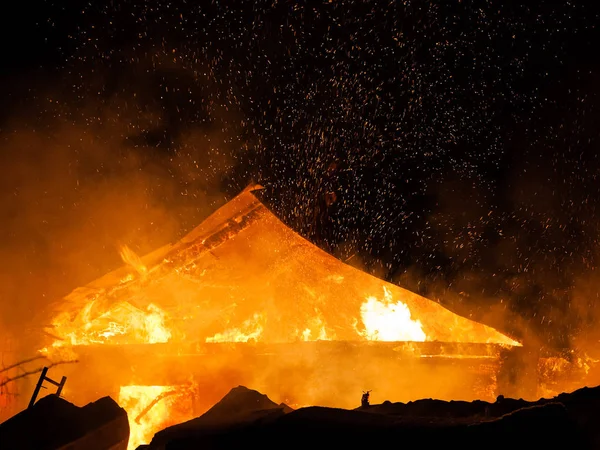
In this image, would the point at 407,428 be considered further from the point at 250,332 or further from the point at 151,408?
the point at 250,332

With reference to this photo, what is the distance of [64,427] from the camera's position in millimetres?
2299

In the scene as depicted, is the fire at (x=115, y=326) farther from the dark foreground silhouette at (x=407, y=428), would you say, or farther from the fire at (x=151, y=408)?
the dark foreground silhouette at (x=407, y=428)

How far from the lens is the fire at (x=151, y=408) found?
4.91 metres

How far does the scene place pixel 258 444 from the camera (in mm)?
1838

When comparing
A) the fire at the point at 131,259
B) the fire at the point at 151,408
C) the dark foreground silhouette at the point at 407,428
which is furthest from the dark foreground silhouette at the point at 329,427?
the fire at the point at 131,259

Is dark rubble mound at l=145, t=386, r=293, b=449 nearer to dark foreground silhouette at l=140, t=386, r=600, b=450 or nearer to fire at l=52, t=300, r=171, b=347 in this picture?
dark foreground silhouette at l=140, t=386, r=600, b=450

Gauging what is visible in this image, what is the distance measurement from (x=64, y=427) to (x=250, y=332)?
12.2ft

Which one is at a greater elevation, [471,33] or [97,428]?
[471,33]

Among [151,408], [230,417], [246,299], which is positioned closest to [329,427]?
[230,417]

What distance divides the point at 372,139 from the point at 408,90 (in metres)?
0.58

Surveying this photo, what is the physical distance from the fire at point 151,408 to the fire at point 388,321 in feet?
7.31

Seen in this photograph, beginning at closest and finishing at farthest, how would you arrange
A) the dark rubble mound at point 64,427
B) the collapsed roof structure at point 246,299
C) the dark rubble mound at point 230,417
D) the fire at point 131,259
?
the dark rubble mound at point 230,417 → the dark rubble mound at point 64,427 → the fire at point 131,259 → the collapsed roof structure at point 246,299

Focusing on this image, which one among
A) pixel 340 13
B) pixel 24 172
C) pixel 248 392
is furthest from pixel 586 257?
pixel 24 172

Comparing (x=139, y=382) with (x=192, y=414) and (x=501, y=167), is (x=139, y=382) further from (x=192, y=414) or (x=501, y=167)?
(x=501, y=167)
